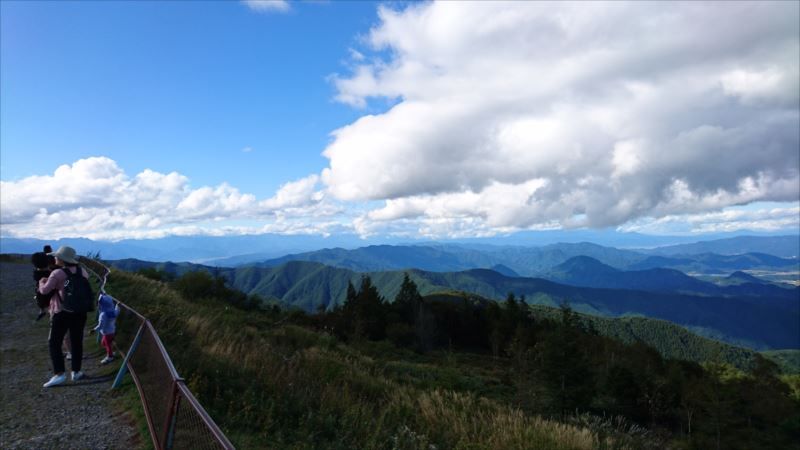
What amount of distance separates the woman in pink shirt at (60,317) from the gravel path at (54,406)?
0.40m

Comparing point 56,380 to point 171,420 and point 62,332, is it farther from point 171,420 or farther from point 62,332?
point 171,420

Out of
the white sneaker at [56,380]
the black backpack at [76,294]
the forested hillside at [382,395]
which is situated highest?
the black backpack at [76,294]

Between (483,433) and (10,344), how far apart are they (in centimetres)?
1390

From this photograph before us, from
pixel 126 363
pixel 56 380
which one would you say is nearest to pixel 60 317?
pixel 56 380

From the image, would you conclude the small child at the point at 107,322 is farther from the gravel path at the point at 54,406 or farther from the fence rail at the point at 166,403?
the fence rail at the point at 166,403

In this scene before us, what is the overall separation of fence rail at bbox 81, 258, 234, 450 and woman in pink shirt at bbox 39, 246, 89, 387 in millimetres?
1173

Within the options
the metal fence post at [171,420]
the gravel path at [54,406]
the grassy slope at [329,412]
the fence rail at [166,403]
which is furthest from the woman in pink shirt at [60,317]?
the metal fence post at [171,420]

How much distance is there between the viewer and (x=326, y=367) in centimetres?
1109

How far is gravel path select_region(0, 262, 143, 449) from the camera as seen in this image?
6043mm

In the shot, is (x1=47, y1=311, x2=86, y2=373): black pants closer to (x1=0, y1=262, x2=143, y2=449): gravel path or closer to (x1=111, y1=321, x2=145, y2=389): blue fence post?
(x1=0, y1=262, x2=143, y2=449): gravel path

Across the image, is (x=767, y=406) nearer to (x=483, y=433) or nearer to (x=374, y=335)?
(x=374, y=335)

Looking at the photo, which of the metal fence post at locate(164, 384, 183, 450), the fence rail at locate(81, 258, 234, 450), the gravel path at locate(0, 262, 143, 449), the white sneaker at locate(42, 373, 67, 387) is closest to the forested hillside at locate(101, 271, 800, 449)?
the fence rail at locate(81, 258, 234, 450)

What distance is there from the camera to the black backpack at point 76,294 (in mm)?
8250

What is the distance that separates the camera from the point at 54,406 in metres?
7.36
